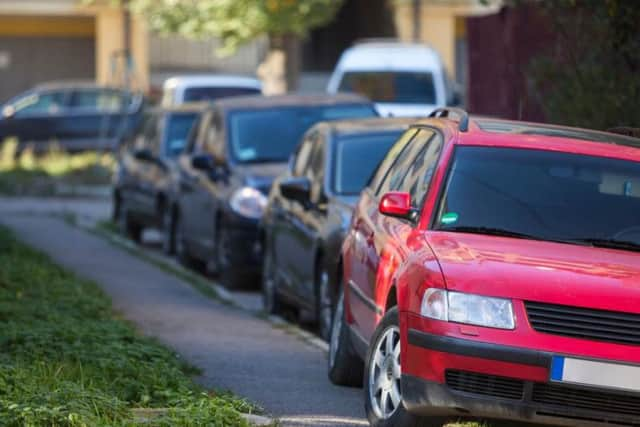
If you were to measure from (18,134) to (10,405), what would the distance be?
25.3 m

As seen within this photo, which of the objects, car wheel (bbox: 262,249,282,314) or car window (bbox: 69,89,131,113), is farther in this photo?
car window (bbox: 69,89,131,113)

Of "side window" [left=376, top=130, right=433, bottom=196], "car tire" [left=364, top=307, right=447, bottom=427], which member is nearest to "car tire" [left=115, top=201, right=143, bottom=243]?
"side window" [left=376, top=130, right=433, bottom=196]

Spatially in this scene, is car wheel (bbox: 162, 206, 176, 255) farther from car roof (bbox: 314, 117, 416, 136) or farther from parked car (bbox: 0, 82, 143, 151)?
parked car (bbox: 0, 82, 143, 151)

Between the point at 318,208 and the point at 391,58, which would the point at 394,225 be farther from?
the point at 391,58

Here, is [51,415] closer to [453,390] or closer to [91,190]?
[453,390]

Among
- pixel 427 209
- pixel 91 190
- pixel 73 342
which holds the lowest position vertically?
pixel 91 190

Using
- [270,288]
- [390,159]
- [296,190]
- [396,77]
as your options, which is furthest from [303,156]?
[396,77]

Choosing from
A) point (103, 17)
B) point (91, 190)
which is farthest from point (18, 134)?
point (103, 17)

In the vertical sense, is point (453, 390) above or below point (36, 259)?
above

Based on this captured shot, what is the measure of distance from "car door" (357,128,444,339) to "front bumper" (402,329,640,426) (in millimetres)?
918

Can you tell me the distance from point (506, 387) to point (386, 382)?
89 cm

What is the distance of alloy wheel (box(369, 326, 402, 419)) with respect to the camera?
7.76 m

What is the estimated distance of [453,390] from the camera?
23.7ft

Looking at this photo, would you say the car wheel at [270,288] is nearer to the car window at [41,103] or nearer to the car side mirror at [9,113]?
the car side mirror at [9,113]
